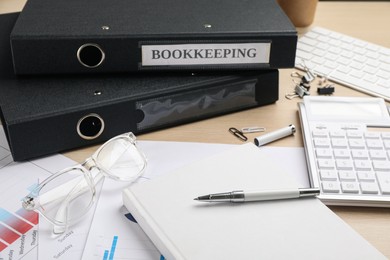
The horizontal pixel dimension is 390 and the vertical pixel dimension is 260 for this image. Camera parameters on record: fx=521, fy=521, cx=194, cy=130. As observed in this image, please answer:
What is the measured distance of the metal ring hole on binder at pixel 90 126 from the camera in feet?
2.11

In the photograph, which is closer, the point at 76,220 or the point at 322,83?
the point at 76,220

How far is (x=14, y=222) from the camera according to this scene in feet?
→ 1.84

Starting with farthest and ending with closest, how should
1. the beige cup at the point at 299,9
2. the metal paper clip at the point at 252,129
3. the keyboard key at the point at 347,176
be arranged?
the beige cup at the point at 299,9 → the metal paper clip at the point at 252,129 → the keyboard key at the point at 347,176

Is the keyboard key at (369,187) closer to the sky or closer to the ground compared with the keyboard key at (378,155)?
closer to the ground

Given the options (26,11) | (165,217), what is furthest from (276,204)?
(26,11)

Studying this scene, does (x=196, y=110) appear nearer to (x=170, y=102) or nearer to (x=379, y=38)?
(x=170, y=102)

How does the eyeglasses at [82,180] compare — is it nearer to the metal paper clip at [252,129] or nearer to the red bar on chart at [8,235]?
the red bar on chart at [8,235]

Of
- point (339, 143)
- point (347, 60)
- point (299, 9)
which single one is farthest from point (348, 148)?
point (299, 9)

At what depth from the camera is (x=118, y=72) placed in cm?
70

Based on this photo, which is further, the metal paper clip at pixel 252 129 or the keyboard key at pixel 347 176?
the metal paper clip at pixel 252 129

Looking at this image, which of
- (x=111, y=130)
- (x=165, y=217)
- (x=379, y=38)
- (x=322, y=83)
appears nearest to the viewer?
(x=165, y=217)

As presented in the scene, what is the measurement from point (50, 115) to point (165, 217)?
0.64 feet

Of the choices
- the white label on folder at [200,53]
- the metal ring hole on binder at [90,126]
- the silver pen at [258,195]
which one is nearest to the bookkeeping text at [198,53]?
the white label on folder at [200,53]

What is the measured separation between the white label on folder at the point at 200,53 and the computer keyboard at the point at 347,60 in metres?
0.17
